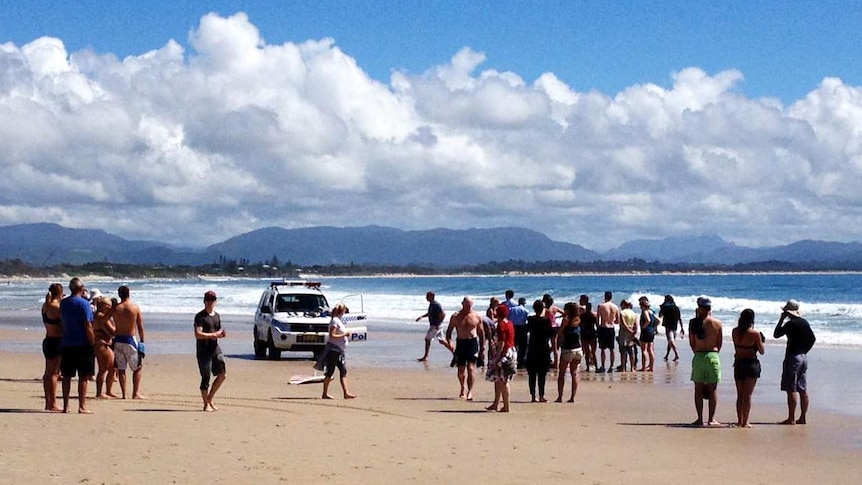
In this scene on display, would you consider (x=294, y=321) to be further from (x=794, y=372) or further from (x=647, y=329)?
(x=794, y=372)

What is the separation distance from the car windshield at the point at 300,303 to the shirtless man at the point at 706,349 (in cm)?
1226

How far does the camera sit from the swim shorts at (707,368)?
1443 centimetres

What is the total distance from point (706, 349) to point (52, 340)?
8.59 m

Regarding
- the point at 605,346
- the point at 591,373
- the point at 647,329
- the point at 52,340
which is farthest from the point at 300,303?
the point at 52,340

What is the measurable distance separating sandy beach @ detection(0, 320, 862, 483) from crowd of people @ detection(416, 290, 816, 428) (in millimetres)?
429

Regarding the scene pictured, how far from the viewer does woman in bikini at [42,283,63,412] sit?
1442cm

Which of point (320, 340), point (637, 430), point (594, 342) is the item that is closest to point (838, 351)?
point (594, 342)

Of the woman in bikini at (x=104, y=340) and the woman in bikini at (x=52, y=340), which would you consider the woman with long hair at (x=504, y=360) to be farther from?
the woman in bikini at (x=52, y=340)

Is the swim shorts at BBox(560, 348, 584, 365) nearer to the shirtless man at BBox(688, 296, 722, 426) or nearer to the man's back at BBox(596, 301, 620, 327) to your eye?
the shirtless man at BBox(688, 296, 722, 426)

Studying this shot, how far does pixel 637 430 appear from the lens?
14.3m

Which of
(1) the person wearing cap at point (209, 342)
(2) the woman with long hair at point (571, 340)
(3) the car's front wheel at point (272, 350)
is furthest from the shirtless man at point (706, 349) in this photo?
(3) the car's front wheel at point (272, 350)

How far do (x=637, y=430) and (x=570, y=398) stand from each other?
3.15 metres

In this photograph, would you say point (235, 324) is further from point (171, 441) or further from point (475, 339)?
point (171, 441)

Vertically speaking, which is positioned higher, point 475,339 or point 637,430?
point 475,339
